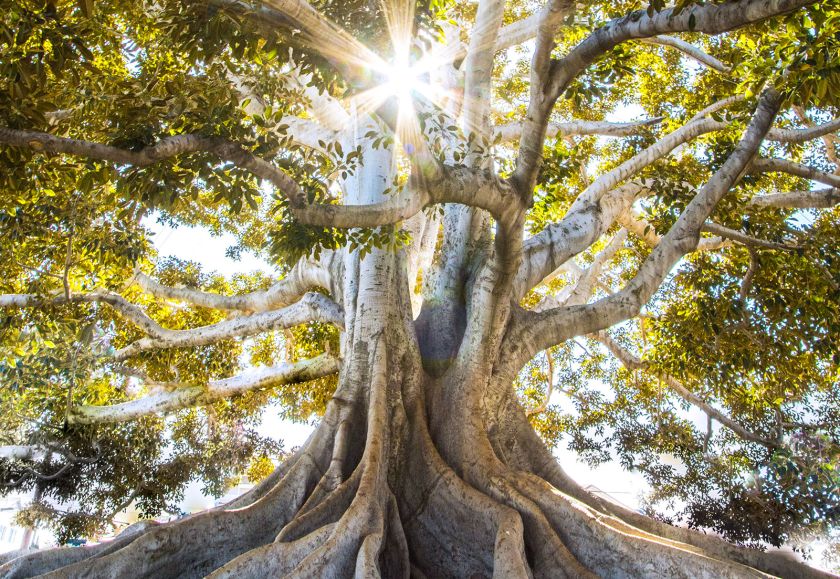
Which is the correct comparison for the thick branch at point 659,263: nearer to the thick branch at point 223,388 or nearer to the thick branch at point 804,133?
the thick branch at point 804,133

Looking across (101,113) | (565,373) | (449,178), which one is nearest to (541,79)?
(449,178)

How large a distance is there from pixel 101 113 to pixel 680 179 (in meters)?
5.32

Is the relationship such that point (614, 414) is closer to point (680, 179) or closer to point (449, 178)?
point (680, 179)

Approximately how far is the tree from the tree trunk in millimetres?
23

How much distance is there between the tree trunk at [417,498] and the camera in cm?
341

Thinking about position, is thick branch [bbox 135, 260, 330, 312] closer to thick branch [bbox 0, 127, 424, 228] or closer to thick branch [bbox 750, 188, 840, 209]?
thick branch [bbox 0, 127, 424, 228]

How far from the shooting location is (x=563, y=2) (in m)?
3.22

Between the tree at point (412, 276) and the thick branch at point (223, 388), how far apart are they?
0.04 m

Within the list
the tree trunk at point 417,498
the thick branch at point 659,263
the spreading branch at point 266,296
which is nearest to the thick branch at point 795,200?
the thick branch at point 659,263

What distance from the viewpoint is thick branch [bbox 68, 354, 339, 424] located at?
6.80 metres

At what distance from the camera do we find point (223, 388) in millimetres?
7012

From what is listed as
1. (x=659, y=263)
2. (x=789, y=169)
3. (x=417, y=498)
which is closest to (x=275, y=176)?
(x=417, y=498)

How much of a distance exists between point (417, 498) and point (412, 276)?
118 inches

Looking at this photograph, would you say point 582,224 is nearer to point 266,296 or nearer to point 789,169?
point 789,169
